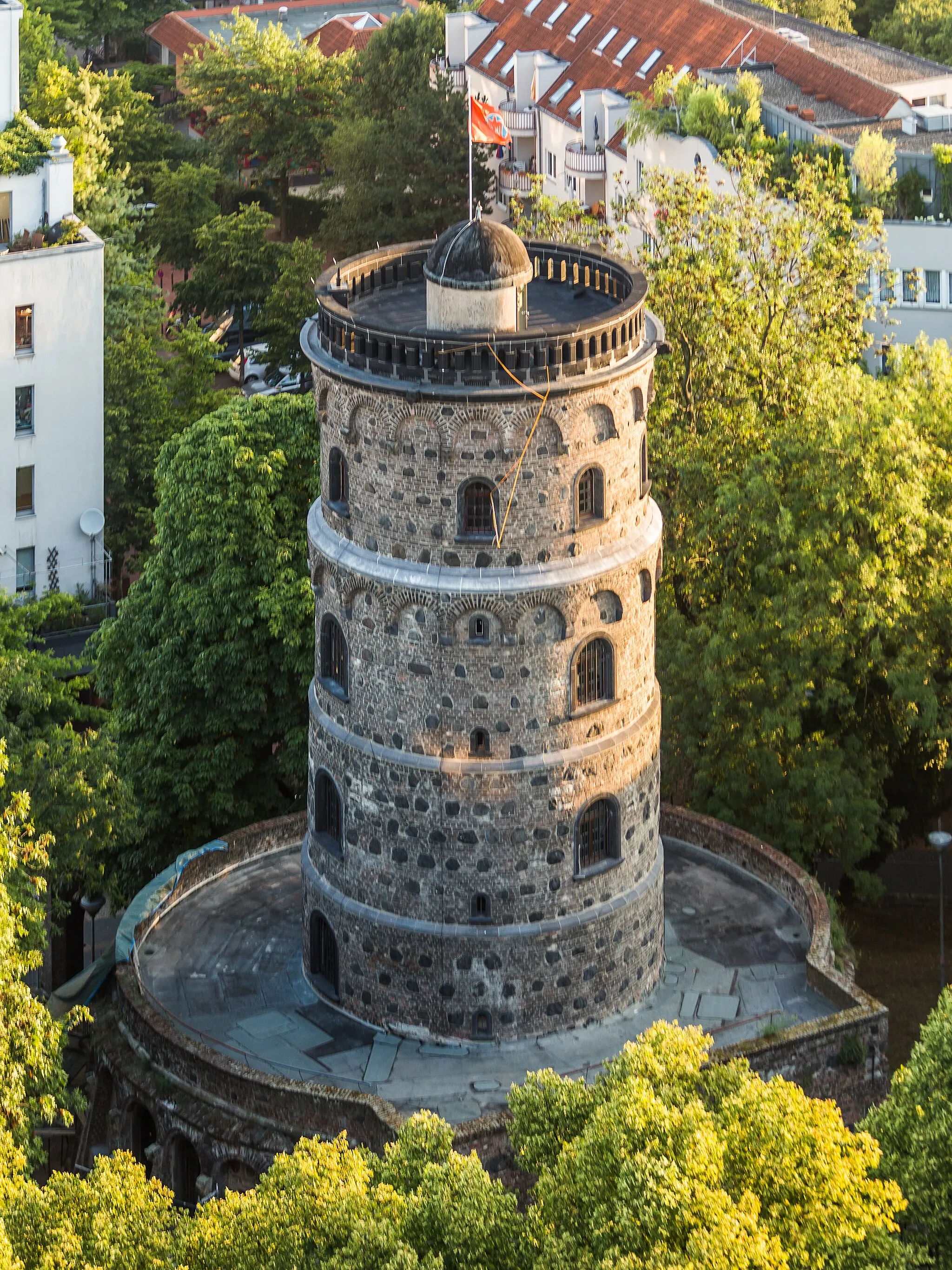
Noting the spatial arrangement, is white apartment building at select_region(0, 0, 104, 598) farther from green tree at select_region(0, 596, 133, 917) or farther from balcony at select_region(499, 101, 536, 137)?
balcony at select_region(499, 101, 536, 137)

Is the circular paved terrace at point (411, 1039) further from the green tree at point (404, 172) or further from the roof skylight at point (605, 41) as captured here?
the roof skylight at point (605, 41)

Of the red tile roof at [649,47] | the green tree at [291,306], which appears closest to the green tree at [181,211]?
the green tree at [291,306]

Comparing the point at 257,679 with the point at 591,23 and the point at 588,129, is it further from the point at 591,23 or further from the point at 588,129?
the point at 591,23

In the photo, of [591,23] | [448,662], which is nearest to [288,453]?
[448,662]

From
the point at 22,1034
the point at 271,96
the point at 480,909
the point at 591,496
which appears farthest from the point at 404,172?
the point at 22,1034

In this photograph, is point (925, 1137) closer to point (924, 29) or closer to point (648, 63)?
point (648, 63)

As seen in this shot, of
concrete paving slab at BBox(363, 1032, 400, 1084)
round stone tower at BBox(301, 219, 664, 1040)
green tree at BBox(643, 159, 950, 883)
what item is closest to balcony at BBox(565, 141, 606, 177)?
green tree at BBox(643, 159, 950, 883)
